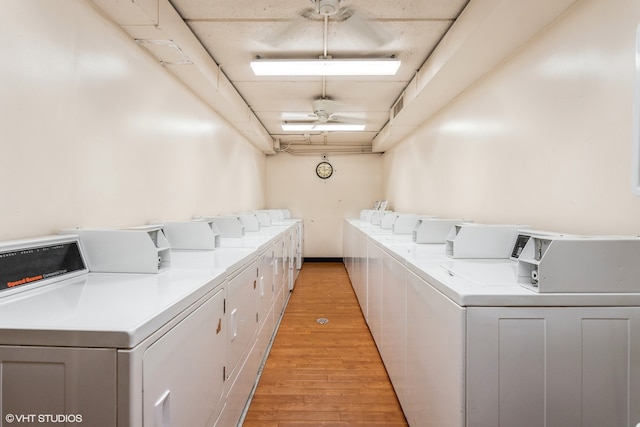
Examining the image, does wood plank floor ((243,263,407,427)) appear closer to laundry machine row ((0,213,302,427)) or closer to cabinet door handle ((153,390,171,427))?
laundry machine row ((0,213,302,427))

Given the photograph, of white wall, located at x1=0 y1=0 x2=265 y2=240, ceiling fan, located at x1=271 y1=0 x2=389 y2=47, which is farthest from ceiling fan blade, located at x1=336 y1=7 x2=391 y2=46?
white wall, located at x1=0 y1=0 x2=265 y2=240

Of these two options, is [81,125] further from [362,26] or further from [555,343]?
[555,343]

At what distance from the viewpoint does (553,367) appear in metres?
0.91

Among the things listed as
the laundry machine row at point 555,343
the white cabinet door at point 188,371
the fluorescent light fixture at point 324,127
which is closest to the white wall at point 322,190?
the fluorescent light fixture at point 324,127

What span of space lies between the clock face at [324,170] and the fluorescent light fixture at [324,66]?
361 cm

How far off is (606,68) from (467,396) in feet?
4.66

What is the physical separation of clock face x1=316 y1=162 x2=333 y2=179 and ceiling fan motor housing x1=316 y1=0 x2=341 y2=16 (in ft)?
14.1

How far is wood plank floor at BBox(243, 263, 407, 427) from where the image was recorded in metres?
1.66

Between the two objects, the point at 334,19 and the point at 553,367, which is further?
the point at 334,19

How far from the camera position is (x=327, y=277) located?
4.90 meters

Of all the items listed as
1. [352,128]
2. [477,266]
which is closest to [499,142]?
[477,266]

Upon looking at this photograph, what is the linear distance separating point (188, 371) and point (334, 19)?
2.06 meters

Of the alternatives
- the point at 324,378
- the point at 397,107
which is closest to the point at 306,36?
the point at 397,107

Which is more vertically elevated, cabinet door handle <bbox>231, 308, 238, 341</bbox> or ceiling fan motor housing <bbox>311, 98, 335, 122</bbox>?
ceiling fan motor housing <bbox>311, 98, 335, 122</bbox>
